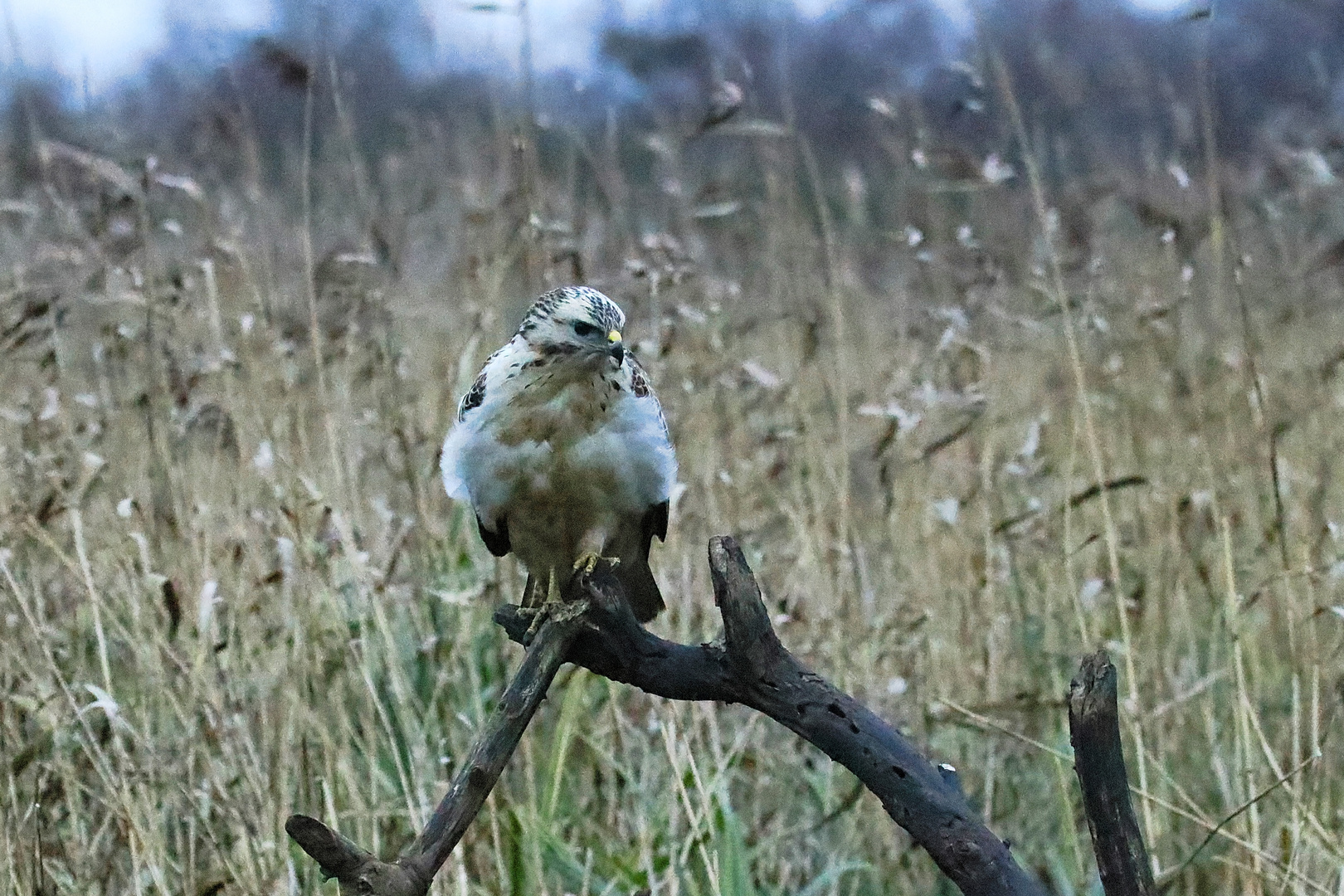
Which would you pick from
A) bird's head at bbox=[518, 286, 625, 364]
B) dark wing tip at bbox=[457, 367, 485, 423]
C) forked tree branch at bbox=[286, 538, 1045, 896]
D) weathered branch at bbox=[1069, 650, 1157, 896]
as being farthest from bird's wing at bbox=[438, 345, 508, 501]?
weathered branch at bbox=[1069, 650, 1157, 896]

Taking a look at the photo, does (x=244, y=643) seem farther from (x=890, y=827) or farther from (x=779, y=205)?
(x=779, y=205)

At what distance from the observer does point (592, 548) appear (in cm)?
228

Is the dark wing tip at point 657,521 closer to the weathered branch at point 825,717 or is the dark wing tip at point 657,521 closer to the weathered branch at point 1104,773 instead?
the weathered branch at point 825,717

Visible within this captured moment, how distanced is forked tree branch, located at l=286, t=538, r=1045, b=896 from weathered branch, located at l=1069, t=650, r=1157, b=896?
0.26 ft

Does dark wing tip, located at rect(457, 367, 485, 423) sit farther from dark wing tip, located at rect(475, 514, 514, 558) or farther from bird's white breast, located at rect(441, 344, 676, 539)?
dark wing tip, located at rect(475, 514, 514, 558)

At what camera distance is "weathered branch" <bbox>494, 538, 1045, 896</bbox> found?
50.8 inches

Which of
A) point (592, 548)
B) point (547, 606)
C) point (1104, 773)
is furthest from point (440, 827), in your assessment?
point (592, 548)

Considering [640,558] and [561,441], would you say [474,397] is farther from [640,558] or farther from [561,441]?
[640,558]

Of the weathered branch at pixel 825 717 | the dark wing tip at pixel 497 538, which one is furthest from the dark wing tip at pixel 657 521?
the weathered branch at pixel 825 717

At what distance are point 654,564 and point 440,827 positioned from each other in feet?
6.77

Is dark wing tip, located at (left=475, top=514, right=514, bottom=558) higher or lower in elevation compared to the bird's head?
lower

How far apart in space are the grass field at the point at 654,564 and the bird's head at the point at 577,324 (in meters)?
0.51

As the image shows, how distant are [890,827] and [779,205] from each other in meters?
1.45

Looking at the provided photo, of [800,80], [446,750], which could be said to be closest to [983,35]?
[446,750]
